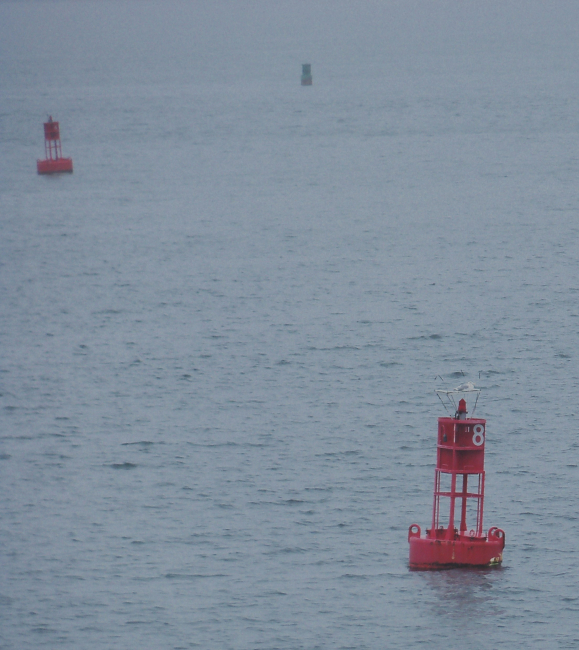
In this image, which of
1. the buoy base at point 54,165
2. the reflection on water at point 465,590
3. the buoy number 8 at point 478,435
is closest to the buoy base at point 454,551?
the reflection on water at point 465,590

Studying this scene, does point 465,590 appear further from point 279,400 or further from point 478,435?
point 279,400

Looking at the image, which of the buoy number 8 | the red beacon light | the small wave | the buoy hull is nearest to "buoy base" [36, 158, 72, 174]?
the small wave

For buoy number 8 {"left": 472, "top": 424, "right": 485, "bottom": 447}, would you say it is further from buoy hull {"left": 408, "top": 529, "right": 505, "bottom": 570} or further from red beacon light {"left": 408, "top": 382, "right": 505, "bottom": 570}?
buoy hull {"left": 408, "top": 529, "right": 505, "bottom": 570}

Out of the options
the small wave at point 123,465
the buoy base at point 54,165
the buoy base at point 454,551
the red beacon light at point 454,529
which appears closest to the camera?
the red beacon light at point 454,529

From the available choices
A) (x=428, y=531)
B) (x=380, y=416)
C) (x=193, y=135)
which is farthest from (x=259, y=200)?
(x=428, y=531)

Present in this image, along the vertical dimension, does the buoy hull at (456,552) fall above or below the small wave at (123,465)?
above

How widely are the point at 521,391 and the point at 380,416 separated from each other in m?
5.56

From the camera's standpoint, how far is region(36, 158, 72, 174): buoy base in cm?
11450

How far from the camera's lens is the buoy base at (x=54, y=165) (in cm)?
11450

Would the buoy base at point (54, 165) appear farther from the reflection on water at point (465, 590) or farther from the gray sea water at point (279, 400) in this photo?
the reflection on water at point (465, 590)

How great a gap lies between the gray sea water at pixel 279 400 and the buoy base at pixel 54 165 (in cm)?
114

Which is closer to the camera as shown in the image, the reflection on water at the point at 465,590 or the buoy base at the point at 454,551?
the reflection on water at the point at 465,590

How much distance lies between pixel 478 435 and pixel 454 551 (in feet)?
9.32

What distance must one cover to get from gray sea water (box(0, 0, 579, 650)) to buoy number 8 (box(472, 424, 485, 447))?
3.14 meters
